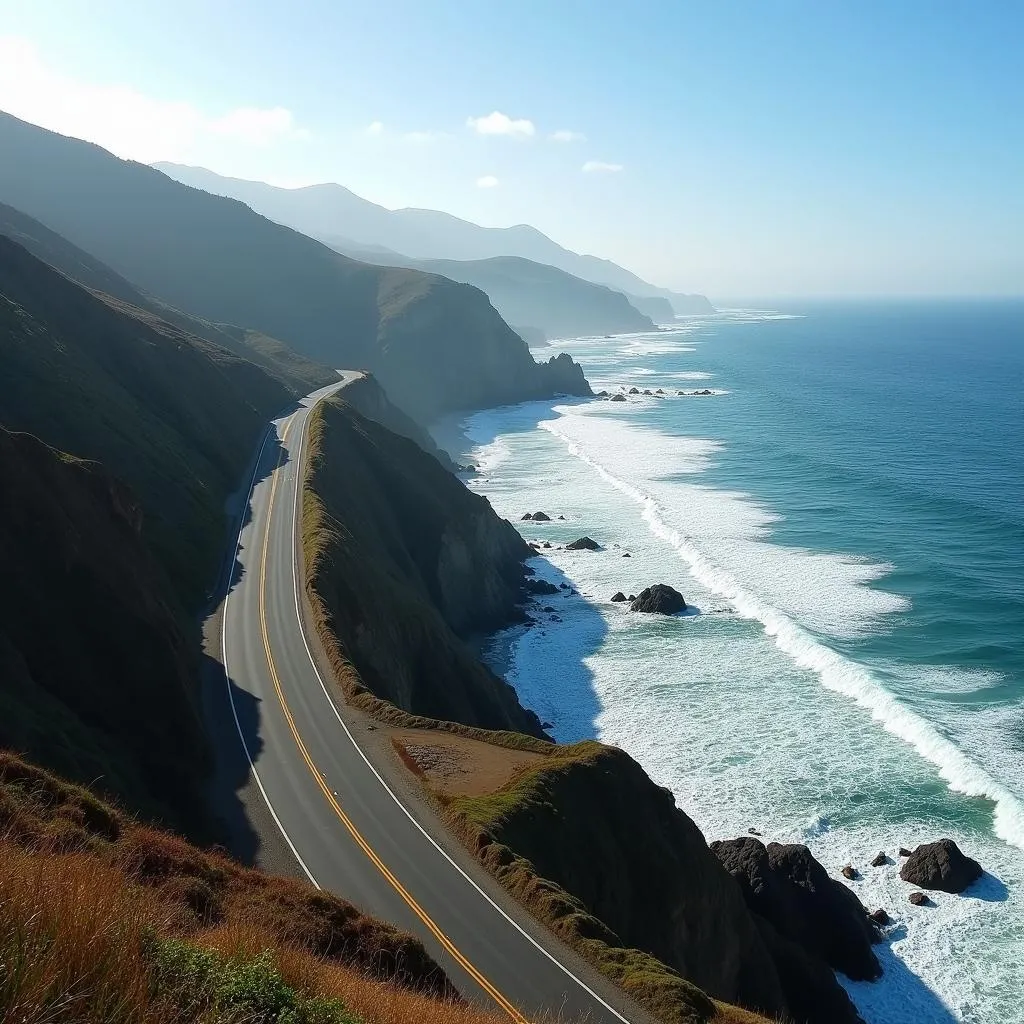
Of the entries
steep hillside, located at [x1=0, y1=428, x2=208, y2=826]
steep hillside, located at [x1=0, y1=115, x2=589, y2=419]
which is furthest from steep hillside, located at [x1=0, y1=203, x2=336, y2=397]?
steep hillside, located at [x1=0, y1=428, x2=208, y2=826]

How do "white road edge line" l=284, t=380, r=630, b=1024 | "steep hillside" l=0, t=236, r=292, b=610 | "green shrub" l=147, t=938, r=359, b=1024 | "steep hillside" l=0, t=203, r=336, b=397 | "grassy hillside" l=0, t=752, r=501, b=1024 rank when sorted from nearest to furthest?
"grassy hillside" l=0, t=752, r=501, b=1024 < "green shrub" l=147, t=938, r=359, b=1024 < "white road edge line" l=284, t=380, r=630, b=1024 < "steep hillside" l=0, t=236, r=292, b=610 < "steep hillside" l=0, t=203, r=336, b=397

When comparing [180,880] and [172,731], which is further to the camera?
[172,731]

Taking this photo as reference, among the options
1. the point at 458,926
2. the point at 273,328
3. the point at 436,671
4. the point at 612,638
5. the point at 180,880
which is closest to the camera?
the point at 180,880

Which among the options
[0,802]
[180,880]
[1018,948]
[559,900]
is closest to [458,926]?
[559,900]

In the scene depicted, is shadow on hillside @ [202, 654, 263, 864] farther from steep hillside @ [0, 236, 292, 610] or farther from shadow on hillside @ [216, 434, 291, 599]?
shadow on hillside @ [216, 434, 291, 599]

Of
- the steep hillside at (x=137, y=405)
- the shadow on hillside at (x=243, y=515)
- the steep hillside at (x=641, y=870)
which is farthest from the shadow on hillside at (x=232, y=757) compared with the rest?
the shadow on hillside at (x=243, y=515)

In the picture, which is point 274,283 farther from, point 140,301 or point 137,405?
point 137,405

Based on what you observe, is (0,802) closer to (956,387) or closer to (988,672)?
(988,672)
